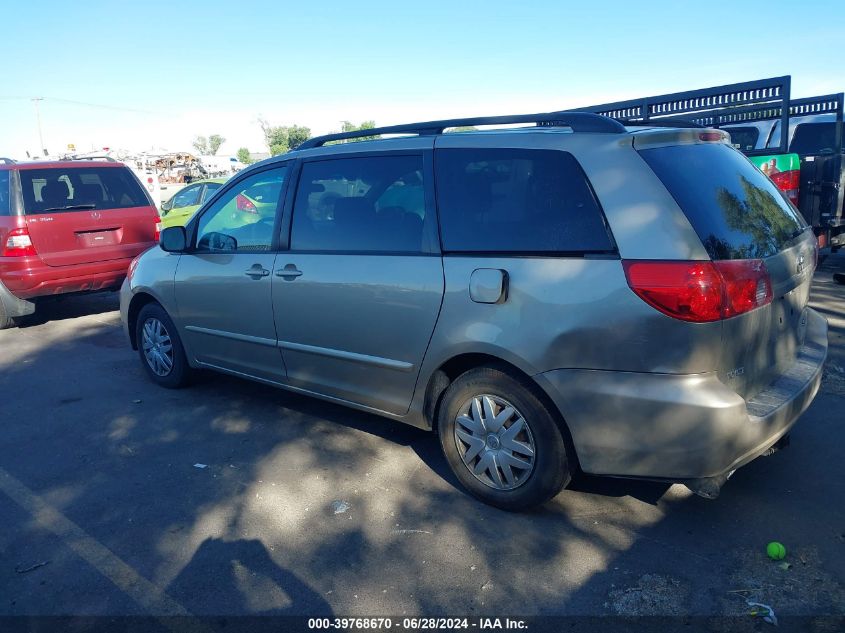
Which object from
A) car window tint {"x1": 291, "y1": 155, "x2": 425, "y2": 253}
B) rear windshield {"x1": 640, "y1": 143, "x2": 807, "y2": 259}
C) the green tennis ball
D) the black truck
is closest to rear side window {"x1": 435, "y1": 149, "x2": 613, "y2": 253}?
car window tint {"x1": 291, "y1": 155, "x2": 425, "y2": 253}

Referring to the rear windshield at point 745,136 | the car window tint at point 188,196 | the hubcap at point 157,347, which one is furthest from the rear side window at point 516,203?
the car window tint at point 188,196

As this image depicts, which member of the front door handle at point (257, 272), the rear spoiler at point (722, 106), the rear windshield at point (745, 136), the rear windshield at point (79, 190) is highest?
the rear spoiler at point (722, 106)

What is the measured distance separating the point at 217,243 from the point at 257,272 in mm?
599

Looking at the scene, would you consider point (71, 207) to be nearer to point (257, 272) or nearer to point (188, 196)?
point (257, 272)

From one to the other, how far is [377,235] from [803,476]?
8.60ft

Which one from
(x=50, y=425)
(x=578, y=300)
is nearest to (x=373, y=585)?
(x=578, y=300)

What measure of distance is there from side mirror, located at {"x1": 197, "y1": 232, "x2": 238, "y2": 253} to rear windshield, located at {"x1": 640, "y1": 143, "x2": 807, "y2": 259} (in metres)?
2.80

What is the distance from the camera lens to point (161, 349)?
5375mm

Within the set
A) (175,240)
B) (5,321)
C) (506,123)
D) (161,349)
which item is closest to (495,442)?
(506,123)

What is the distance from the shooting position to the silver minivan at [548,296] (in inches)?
110

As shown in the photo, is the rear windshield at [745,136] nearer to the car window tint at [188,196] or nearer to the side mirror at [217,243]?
the side mirror at [217,243]

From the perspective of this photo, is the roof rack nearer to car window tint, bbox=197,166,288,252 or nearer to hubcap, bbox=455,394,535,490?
car window tint, bbox=197,166,288,252

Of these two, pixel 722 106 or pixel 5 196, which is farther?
pixel 722 106

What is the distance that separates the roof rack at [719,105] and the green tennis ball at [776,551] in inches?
215
